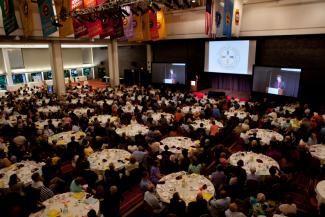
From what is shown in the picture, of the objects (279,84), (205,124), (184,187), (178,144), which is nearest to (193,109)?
(205,124)

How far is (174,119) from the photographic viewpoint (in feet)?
43.3

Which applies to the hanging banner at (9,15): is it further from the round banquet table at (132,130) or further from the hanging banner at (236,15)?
the hanging banner at (236,15)

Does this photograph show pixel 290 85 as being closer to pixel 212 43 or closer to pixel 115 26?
pixel 212 43

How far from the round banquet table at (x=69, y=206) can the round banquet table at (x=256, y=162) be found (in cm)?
452

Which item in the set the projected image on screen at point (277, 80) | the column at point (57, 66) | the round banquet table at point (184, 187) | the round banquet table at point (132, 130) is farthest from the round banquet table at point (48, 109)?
the projected image on screen at point (277, 80)

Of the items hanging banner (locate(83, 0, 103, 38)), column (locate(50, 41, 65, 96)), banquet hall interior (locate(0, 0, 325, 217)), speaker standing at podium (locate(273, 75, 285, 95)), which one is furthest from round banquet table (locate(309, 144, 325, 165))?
column (locate(50, 41, 65, 96))

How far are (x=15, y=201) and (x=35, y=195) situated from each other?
50 cm

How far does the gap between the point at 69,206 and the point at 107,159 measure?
2585 millimetres

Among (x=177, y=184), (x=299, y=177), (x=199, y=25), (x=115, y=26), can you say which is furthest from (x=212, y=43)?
(x=177, y=184)

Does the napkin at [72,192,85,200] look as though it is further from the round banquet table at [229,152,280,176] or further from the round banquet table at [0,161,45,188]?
the round banquet table at [229,152,280,176]

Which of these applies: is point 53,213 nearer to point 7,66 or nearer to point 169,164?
point 169,164

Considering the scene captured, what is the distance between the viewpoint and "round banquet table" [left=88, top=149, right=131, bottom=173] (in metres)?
7.92

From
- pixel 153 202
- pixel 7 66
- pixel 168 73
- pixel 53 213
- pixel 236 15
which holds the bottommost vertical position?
pixel 153 202

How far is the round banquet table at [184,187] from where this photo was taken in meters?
Result: 6.27
